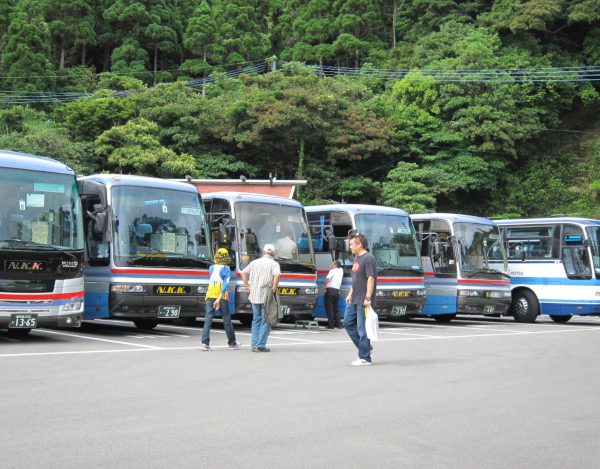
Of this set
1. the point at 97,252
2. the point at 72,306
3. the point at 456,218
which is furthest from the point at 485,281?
the point at 72,306

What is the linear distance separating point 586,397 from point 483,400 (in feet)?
4.43

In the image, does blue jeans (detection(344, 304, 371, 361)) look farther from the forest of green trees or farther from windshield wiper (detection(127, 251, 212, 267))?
the forest of green trees

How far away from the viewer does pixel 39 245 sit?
13.4 meters

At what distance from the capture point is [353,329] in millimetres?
11539

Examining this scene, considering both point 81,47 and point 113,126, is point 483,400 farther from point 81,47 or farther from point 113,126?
point 81,47

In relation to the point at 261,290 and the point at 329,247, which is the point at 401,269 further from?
the point at 261,290

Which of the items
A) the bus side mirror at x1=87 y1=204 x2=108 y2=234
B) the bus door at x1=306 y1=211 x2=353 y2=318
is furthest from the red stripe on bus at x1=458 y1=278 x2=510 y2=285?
the bus side mirror at x1=87 y1=204 x2=108 y2=234

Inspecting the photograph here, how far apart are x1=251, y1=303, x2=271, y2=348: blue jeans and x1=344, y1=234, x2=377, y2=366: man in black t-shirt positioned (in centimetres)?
207

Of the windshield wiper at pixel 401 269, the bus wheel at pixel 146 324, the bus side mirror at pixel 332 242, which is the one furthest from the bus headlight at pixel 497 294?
the bus wheel at pixel 146 324

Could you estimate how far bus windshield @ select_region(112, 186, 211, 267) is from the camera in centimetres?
1562

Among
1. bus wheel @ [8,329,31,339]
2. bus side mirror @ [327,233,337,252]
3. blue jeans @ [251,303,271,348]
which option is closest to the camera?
blue jeans @ [251,303,271,348]

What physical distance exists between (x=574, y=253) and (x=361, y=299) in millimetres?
13936

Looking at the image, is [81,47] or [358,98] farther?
[81,47]

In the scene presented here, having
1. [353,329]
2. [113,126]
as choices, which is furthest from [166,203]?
[113,126]
